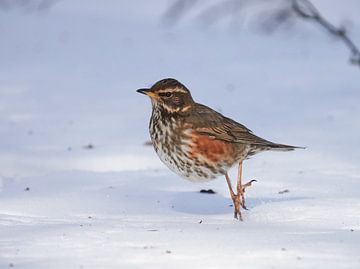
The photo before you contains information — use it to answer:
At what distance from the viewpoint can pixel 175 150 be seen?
21.0ft

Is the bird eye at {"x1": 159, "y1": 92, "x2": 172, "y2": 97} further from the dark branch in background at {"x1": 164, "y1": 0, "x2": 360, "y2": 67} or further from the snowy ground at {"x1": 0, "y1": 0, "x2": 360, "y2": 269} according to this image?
the dark branch in background at {"x1": 164, "y1": 0, "x2": 360, "y2": 67}

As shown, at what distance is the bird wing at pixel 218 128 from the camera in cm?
650

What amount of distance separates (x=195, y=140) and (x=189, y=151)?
3.6 inches

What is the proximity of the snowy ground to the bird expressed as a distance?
32 cm

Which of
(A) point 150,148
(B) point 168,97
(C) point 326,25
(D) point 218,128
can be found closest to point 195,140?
(D) point 218,128

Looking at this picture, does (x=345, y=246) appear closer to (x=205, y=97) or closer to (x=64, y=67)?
(x=205, y=97)

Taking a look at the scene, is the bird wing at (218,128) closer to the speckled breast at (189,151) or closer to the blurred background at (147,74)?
the speckled breast at (189,151)

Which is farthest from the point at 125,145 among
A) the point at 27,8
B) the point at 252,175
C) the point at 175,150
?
the point at 27,8

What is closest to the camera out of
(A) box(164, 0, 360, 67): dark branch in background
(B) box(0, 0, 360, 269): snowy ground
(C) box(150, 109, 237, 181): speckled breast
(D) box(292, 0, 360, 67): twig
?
(B) box(0, 0, 360, 269): snowy ground

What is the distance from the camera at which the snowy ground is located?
493 cm

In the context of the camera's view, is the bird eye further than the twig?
No

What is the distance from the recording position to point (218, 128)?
657cm

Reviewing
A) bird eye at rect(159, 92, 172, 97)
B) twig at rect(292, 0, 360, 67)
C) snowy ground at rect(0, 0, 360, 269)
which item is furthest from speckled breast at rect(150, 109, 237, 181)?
twig at rect(292, 0, 360, 67)

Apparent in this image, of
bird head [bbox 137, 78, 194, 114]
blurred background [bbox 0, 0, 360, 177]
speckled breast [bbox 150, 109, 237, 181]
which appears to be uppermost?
bird head [bbox 137, 78, 194, 114]
